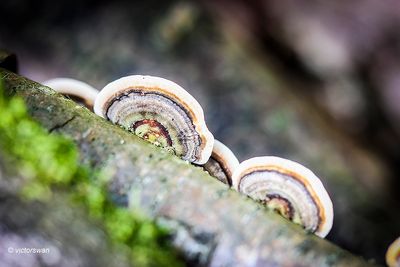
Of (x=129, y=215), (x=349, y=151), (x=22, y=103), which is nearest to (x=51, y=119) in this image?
(x=22, y=103)

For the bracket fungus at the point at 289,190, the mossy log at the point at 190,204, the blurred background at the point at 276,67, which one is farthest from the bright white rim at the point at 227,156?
the blurred background at the point at 276,67

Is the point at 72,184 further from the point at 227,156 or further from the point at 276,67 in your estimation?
the point at 276,67

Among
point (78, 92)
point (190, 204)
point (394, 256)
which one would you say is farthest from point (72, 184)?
point (394, 256)

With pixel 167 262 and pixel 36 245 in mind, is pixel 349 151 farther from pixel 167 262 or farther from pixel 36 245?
pixel 36 245

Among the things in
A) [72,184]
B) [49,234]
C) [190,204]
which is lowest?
[49,234]

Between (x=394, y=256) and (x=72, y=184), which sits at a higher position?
(x=394, y=256)

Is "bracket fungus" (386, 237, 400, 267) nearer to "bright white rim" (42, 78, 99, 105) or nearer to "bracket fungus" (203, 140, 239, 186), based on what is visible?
"bracket fungus" (203, 140, 239, 186)

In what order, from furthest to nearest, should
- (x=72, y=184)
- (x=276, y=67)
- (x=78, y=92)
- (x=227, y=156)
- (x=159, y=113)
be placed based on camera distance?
(x=276, y=67) < (x=78, y=92) < (x=227, y=156) < (x=159, y=113) < (x=72, y=184)
